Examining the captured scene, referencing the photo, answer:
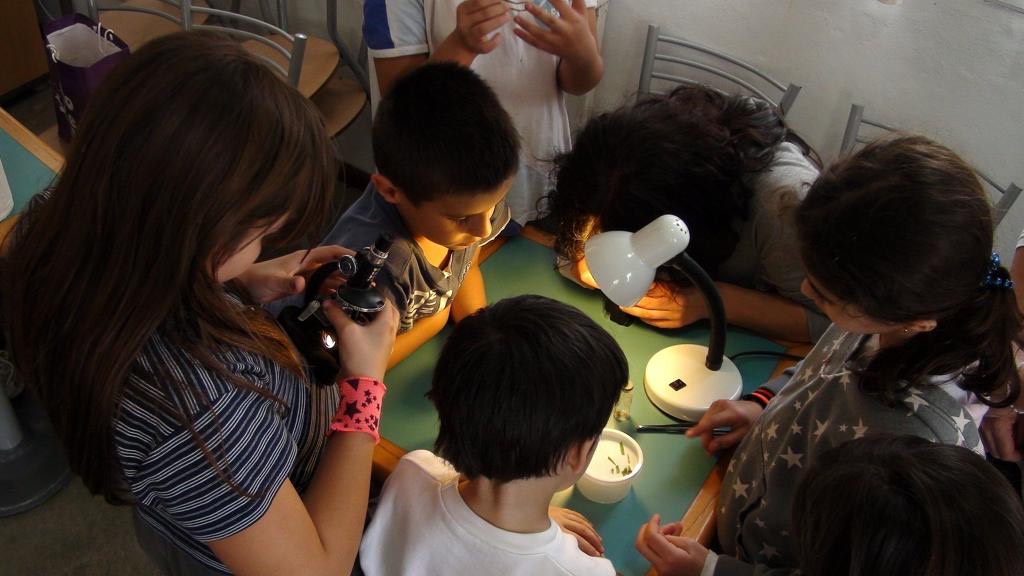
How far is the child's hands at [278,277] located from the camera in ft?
3.76

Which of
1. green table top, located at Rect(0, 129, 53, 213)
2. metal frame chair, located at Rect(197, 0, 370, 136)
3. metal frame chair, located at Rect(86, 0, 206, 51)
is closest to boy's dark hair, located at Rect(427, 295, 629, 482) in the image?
green table top, located at Rect(0, 129, 53, 213)

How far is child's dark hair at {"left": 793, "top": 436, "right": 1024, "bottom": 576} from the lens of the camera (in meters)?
0.76

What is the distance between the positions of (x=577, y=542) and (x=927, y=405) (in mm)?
478

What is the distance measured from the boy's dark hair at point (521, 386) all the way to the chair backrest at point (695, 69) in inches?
51.7

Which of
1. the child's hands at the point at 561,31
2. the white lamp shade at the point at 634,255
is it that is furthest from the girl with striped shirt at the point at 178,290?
the child's hands at the point at 561,31

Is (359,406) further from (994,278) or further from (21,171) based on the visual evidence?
(21,171)

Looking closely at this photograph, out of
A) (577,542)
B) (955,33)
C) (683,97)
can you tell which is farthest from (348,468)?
(955,33)

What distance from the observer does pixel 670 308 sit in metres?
1.43

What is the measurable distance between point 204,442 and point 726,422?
80 cm

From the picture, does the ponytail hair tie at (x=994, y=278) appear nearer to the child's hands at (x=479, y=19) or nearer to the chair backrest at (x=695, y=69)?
the child's hands at (x=479, y=19)

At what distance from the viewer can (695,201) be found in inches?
52.1

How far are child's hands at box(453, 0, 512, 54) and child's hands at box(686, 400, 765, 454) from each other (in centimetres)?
79

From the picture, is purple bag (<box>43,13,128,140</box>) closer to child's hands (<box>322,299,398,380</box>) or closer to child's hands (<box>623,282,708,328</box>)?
child's hands (<box>322,299,398,380</box>)

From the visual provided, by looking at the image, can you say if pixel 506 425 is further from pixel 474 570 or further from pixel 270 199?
pixel 270 199
